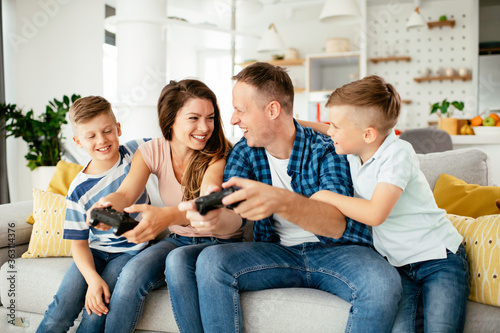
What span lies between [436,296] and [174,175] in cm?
97

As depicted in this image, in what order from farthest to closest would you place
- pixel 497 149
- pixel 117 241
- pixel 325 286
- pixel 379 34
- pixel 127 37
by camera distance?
pixel 379 34 → pixel 497 149 → pixel 127 37 → pixel 117 241 → pixel 325 286

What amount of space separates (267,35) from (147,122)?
2.81m

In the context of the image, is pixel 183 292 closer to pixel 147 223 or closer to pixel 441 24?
pixel 147 223

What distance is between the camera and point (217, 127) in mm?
1752

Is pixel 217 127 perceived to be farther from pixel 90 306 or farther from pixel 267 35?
pixel 267 35

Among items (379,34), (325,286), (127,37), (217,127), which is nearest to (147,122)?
(127,37)

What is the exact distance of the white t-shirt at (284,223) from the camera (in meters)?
1.56

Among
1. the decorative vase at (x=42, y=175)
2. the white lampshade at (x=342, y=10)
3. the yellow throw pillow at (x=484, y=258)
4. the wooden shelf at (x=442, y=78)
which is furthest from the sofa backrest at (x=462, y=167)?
the wooden shelf at (x=442, y=78)

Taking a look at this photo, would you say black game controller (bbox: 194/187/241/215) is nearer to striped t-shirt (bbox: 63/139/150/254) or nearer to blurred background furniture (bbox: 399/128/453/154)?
striped t-shirt (bbox: 63/139/150/254)

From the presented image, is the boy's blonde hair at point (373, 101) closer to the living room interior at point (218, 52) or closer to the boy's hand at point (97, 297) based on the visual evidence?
the boy's hand at point (97, 297)

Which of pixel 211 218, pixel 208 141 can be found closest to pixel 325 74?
pixel 208 141

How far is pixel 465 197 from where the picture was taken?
1793mm

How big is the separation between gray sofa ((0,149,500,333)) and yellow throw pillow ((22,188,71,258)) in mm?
44

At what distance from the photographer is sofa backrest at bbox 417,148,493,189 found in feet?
6.52
